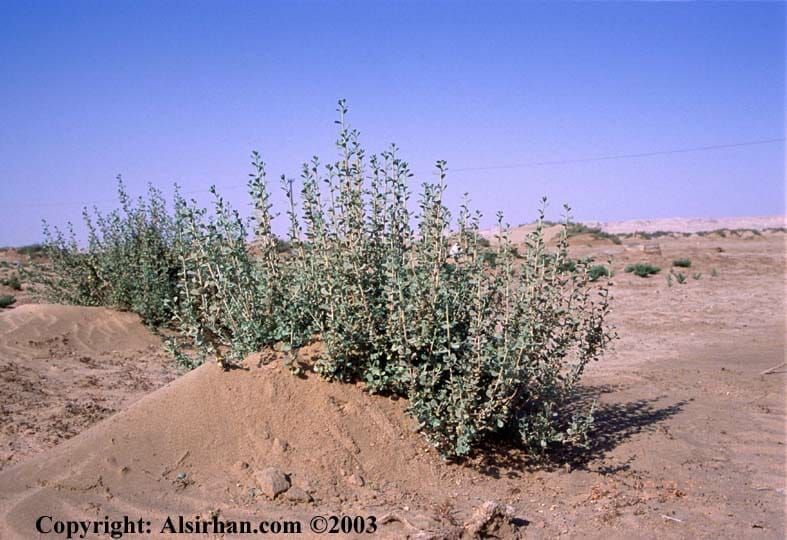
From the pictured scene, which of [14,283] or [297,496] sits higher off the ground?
[14,283]

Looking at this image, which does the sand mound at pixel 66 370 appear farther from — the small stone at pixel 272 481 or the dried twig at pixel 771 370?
the dried twig at pixel 771 370

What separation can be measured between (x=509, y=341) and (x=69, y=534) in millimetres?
2812

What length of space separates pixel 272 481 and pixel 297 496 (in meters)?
0.18

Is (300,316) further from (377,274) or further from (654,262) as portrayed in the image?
(654,262)

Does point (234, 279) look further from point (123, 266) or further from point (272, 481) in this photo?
point (123, 266)

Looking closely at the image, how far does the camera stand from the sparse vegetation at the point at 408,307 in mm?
4340

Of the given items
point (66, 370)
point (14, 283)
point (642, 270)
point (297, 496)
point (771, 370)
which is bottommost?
point (771, 370)

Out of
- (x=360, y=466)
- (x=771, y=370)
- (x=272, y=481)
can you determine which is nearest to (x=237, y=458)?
(x=272, y=481)

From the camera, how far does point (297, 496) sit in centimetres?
391

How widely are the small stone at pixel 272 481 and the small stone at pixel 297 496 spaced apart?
0.15 ft

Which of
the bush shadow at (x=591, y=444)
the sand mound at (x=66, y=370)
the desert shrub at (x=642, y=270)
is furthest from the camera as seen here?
the desert shrub at (x=642, y=270)

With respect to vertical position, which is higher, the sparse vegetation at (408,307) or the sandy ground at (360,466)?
the sparse vegetation at (408,307)

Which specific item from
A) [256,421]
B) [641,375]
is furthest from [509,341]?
[641,375]

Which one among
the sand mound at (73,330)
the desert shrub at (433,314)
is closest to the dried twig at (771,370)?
the desert shrub at (433,314)
